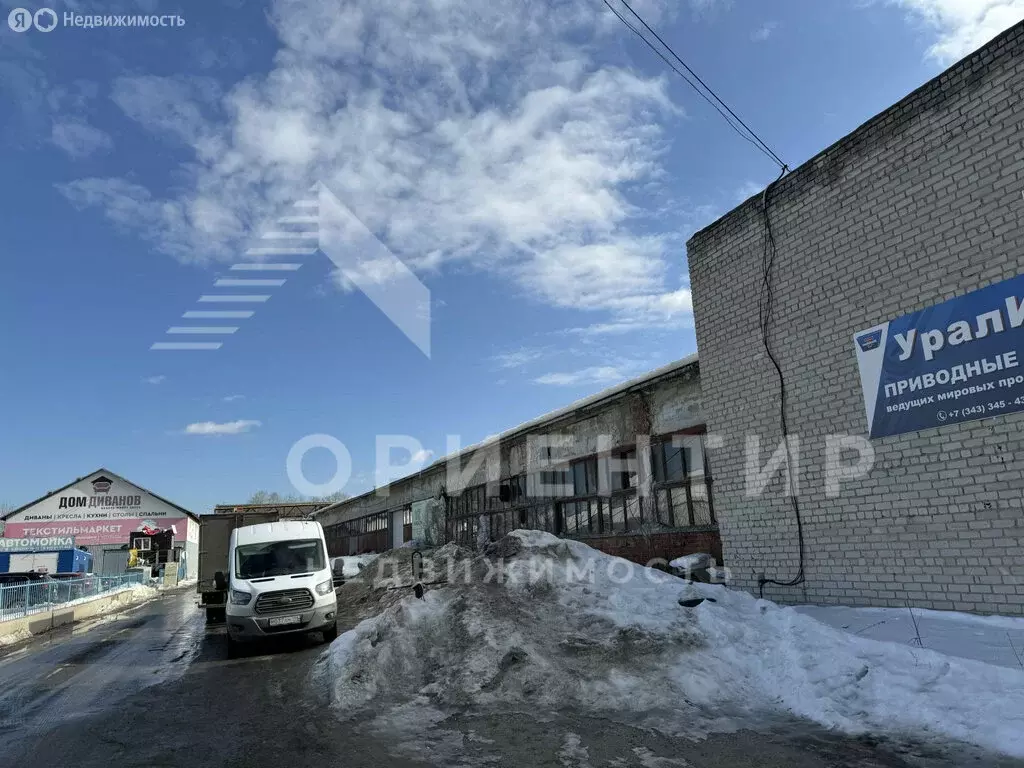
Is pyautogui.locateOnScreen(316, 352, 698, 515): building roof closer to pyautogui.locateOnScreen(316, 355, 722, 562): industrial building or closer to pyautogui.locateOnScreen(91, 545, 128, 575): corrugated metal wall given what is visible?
pyautogui.locateOnScreen(316, 355, 722, 562): industrial building

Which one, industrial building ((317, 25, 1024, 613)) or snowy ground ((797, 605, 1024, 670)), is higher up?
industrial building ((317, 25, 1024, 613))

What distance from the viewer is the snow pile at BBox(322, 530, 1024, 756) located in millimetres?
5902

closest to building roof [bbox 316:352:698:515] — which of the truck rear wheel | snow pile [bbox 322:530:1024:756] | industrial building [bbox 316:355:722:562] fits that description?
industrial building [bbox 316:355:722:562]

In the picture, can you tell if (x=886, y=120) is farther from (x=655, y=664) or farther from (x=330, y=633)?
(x=330, y=633)

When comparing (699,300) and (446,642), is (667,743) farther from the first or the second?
(699,300)

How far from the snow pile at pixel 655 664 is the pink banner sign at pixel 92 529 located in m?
60.2

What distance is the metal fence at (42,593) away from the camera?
62.5 feet

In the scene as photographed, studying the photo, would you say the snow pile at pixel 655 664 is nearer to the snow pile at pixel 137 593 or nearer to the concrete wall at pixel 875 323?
the concrete wall at pixel 875 323

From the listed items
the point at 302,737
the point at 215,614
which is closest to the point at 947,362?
the point at 302,737

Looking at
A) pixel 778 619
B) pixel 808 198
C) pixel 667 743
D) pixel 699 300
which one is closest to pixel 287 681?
pixel 667 743

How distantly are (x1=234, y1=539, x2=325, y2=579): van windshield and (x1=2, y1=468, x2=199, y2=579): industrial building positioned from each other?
171ft

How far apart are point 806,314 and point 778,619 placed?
13.8 feet

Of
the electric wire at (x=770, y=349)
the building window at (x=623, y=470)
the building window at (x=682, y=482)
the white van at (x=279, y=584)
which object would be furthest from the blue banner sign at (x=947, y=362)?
the white van at (x=279, y=584)

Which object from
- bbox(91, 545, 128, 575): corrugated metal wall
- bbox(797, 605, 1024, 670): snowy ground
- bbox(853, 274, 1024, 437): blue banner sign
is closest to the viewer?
bbox(797, 605, 1024, 670): snowy ground
